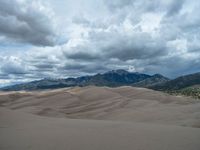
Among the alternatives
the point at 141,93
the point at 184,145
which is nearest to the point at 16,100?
the point at 141,93

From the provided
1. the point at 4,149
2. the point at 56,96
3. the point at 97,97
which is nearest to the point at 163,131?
the point at 4,149

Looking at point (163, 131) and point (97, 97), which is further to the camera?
point (97, 97)

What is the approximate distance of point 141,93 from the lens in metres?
37.6

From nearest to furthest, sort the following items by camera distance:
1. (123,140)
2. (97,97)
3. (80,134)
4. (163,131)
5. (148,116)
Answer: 1. (123,140)
2. (80,134)
3. (163,131)
4. (148,116)
5. (97,97)

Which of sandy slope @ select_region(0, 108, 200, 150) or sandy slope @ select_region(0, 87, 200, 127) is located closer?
sandy slope @ select_region(0, 108, 200, 150)

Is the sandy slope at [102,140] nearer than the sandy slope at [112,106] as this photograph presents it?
Yes

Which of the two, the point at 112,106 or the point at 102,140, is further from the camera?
the point at 112,106

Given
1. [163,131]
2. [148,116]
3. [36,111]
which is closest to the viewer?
[163,131]

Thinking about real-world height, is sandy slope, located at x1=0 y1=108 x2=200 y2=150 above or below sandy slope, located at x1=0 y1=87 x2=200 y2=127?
below

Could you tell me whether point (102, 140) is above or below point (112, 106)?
below

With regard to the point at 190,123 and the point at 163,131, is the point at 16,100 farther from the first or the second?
the point at 163,131

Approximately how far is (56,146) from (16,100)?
26.9 metres

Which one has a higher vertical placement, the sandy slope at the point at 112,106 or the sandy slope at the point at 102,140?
the sandy slope at the point at 112,106

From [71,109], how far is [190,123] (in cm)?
1359
